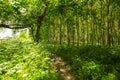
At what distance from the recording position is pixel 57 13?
86.7 ft

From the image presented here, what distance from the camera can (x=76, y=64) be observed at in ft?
54.2

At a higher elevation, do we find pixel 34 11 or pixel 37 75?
pixel 34 11

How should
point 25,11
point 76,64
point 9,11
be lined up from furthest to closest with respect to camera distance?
point 25,11 < point 9,11 < point 76,64

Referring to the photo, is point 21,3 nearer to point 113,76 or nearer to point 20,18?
point 20,18

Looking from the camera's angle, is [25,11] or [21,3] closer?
[21,3]

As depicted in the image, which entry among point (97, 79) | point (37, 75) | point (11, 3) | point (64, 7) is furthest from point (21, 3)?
point (37, 75)

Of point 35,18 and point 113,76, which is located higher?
point 35,18

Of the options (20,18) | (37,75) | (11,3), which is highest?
(11,3)

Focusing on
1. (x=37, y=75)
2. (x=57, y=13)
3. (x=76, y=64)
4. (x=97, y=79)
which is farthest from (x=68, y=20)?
(x=37, y=75)

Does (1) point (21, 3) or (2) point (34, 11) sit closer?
(1) point (21, 3)

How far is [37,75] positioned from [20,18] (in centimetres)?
1624

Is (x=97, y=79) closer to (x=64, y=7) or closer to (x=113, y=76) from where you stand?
(x=113, y=76)

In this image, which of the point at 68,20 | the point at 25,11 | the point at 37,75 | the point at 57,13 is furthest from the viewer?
the point at 68,20

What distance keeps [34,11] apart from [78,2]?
494 cm
